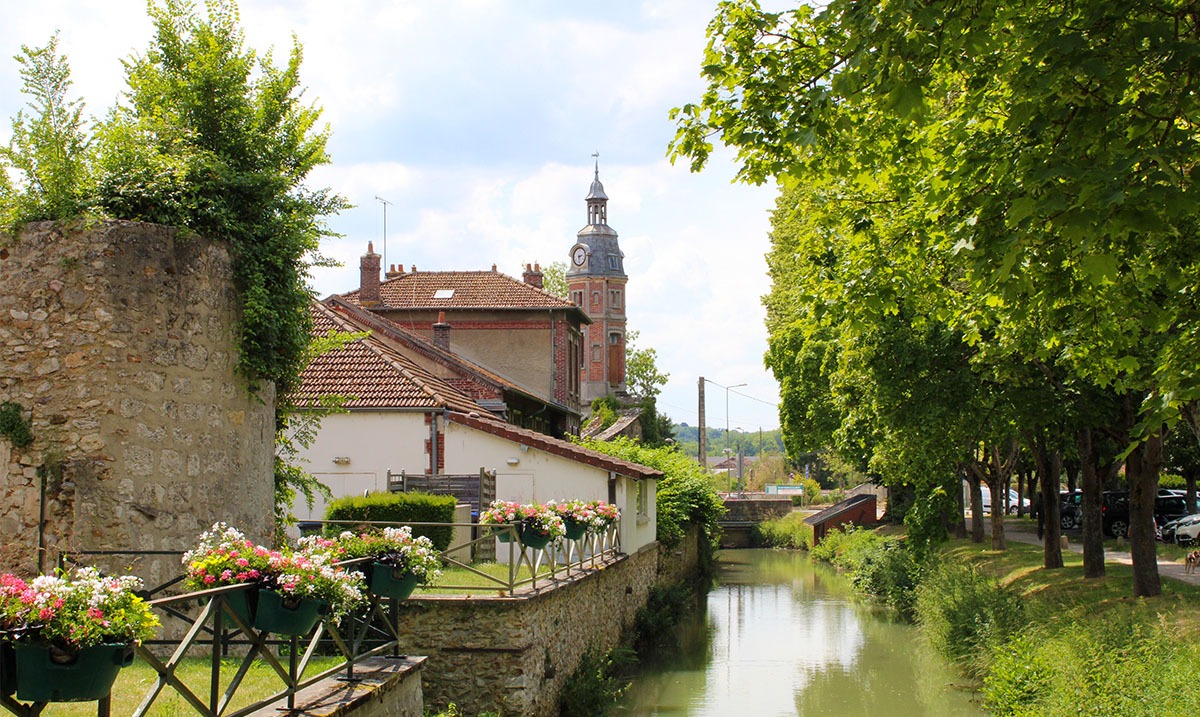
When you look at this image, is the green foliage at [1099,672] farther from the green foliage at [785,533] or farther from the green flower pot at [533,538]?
the green foliage at [785,533]

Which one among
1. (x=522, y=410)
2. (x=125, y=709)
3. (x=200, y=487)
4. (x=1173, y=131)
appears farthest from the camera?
(x=522, y=410)

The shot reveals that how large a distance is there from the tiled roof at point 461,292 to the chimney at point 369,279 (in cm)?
32

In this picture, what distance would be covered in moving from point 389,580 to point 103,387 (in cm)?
332

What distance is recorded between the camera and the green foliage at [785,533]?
54.8 meters

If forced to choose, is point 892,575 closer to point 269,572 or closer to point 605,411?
point 269,572

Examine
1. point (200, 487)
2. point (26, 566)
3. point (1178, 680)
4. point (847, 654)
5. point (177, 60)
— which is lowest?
point (847, 654)

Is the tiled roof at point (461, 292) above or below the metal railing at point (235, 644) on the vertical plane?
above

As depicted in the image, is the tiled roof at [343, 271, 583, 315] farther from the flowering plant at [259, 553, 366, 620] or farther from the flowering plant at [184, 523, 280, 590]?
the flowering plant at [184, 523, 280, 590]

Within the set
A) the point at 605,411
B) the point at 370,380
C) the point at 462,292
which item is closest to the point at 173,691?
the point at 370,380

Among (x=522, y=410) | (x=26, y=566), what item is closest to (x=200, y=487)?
(x=26, y=566)

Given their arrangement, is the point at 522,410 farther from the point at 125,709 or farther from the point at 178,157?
the point at 125,709

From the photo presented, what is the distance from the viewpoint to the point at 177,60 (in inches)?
A: 492

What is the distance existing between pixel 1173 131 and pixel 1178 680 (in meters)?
5.78

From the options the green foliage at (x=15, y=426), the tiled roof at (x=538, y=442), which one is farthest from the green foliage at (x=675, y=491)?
the green foliage at (x=15, y=426)
